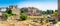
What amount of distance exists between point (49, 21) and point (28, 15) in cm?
29

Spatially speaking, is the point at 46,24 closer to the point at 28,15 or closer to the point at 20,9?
the point at 28,15

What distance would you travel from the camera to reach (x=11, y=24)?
4.47ft

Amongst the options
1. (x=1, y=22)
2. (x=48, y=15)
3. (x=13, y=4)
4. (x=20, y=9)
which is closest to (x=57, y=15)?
(x=48, y=15)

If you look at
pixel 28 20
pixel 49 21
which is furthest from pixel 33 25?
pixel 49 21

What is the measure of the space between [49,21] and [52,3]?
247 mm

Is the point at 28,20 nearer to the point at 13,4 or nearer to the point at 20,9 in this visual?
the point at 20,9

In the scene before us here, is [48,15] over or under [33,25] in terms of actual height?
over

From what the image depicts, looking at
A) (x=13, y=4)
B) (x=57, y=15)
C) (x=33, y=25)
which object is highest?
(x=13, y=4)

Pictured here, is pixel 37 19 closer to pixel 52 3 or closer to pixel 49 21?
pixel 49 21

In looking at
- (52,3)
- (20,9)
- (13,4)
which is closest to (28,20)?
(20,9)

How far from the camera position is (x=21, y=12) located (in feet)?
4.60

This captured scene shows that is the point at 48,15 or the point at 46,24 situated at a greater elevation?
the point at 48,15

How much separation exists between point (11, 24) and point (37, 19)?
35cm

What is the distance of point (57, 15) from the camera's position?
4.53ft
